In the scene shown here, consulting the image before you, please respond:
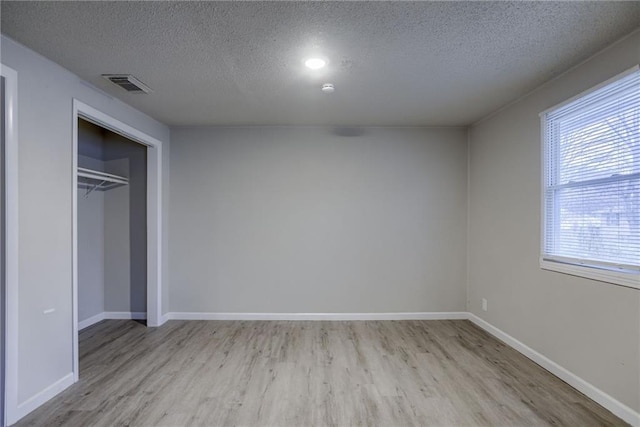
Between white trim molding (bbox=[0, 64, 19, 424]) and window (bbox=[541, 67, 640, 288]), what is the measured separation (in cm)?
395

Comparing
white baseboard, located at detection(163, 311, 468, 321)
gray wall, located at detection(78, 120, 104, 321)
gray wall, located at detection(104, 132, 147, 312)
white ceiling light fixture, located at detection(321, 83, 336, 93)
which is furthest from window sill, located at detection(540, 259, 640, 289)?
gray wall, located at detection(78, 120, 104, 321)

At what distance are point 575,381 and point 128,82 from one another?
4.33m

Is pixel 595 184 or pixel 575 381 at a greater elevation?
pixel 595 184

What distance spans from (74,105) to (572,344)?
173 inches

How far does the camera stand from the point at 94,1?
1.64 meters

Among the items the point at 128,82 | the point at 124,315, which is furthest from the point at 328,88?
the point at 124,315

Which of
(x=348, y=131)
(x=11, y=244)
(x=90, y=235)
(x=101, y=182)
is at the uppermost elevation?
(x=348, y=131)

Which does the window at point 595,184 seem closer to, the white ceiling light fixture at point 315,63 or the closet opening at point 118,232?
the white ceiling light fixture at point 315,63

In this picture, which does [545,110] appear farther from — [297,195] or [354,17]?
[297,195]

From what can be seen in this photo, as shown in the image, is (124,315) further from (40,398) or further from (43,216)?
(43,216)

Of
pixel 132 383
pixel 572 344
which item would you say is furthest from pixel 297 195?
pixel 572 344

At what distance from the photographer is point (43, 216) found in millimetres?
2189

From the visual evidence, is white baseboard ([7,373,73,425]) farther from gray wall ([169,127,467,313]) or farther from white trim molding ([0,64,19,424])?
gray wall ([169,127,467,313])

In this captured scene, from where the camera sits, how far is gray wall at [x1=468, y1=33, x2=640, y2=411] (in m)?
2.03
